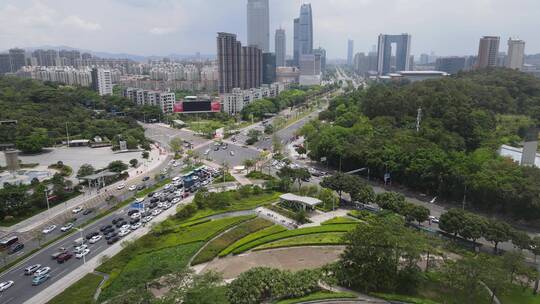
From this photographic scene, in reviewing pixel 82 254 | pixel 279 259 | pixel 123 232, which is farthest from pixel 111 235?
pixel 279 259

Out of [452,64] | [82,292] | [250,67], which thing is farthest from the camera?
[452,64]

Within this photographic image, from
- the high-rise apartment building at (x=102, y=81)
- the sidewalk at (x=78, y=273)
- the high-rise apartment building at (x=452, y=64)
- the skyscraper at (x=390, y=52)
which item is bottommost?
the sidewalk at (x=78, y=273)

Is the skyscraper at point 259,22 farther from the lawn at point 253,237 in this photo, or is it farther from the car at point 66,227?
the lawn at point 253,237

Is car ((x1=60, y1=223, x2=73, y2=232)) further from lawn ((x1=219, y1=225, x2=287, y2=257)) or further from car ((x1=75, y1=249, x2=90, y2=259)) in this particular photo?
lawn ((x1=219, y1=225, x2=287, y2=257))

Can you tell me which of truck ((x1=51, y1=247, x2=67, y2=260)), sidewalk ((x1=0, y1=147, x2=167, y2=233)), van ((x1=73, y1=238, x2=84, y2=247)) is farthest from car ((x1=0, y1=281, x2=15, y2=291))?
sidewalk ((x1=0, y1=147, x2=167, y2=233))

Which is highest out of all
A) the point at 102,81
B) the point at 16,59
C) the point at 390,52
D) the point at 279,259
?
the point at 390,52

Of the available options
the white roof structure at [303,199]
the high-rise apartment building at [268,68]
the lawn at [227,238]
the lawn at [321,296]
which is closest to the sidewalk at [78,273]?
the lawn at [227,238]

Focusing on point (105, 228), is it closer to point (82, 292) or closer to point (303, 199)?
point (82, 292)
